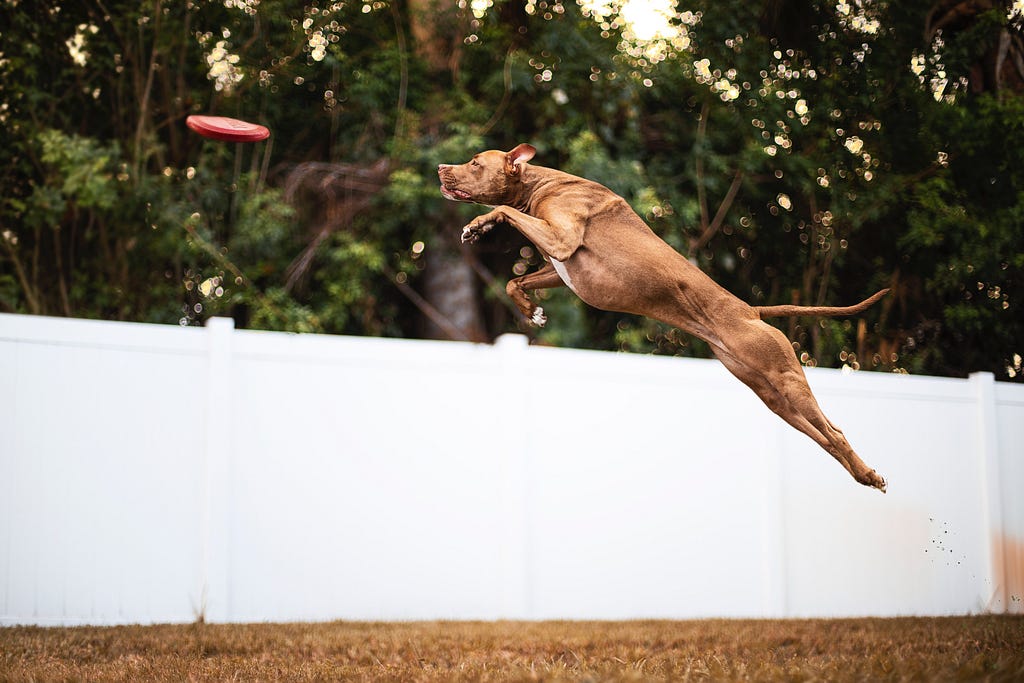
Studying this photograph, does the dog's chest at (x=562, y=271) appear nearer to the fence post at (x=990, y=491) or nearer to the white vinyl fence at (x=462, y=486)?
the white vinyl fence at (x=462, y=486)

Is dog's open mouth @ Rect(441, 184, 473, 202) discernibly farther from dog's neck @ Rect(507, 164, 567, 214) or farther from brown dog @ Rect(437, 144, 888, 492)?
dog's neck @ Rect(507, 164, 567, 214)

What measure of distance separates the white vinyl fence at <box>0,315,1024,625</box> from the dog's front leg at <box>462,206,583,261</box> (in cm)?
403

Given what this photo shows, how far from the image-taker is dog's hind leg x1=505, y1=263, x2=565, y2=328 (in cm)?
516

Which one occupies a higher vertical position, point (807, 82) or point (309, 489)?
point (807, 82)

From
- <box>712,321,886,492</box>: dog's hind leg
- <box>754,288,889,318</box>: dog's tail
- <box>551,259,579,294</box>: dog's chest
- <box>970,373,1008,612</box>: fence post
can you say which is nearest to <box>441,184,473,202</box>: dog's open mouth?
<box>551,259,579,294</box>: dog's chest

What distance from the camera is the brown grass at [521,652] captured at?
5406mm

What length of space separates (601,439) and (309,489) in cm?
241

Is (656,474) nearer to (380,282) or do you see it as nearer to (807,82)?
(380,282)

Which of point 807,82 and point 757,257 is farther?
point 757,257

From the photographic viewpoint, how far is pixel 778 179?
523 inches

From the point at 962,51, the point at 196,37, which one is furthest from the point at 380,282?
the point at 962,51

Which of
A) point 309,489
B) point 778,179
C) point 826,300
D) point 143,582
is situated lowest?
point 143,582

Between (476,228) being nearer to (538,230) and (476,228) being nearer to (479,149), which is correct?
(538,230)

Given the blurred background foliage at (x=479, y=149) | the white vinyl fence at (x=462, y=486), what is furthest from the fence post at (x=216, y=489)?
the blurred background foliage at (x=479, y=149)
